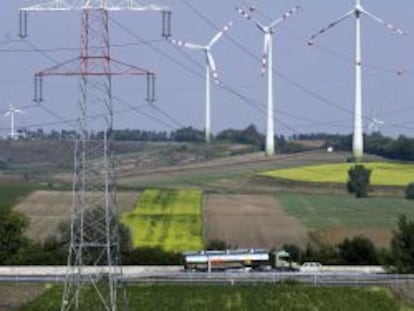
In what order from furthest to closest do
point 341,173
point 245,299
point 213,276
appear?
point 341,173
point 213,276
point 245,299

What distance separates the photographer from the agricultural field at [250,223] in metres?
112

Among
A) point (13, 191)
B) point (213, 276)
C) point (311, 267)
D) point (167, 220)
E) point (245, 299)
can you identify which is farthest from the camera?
point (13, 191)

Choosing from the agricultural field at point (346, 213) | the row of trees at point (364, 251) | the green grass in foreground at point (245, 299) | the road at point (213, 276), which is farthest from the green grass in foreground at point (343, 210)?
the green grass in foreground at point (245, 299)

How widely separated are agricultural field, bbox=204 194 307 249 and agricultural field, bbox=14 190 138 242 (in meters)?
8.57

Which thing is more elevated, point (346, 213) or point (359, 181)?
point (359, 181)

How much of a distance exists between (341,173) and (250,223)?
55.0m

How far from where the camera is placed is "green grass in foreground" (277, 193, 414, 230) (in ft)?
400

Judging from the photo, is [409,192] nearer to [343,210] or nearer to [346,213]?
[343,210]

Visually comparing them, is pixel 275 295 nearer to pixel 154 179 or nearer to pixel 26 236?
pixel 26 236

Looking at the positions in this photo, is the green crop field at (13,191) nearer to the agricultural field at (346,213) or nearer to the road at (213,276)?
the agricultural field at (346,213)

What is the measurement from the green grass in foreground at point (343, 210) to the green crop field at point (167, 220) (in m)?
9.93

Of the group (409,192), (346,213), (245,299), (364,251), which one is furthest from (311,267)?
(409,192)

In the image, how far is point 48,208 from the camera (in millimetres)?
127688

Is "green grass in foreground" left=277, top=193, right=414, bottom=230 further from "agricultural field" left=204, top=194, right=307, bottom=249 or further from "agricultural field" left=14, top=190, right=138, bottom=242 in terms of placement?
"agricultural field" left=14, top=190, right=138, bottom=242
